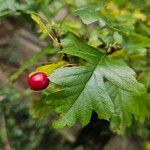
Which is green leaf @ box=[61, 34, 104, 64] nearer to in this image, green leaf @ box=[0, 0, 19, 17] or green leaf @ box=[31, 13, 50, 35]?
green leaf @ box=[31, 13, 50, 35]

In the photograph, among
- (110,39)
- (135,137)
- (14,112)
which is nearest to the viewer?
(110,39)

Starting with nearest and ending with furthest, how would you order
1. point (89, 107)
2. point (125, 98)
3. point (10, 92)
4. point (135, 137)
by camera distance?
point (89, 107) < point (125, 98) < point (10, 92) < point (135, 137)

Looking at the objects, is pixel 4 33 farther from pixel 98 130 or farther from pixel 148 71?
pixel 148 71

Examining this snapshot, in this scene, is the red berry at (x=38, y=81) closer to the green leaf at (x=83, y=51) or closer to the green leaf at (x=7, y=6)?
the green leaf at (x=83, y=51)

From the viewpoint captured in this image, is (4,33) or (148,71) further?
(4,33)

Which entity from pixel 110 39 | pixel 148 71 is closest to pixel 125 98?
pixel 110 39

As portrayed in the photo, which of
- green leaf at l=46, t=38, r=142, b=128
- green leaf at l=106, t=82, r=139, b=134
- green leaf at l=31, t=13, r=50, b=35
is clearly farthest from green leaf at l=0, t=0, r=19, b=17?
green leaf at l=106, t=82, r=139, b=134

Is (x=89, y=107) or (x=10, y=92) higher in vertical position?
(x=89, y=107)

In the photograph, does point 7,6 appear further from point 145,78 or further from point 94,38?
point 145,78

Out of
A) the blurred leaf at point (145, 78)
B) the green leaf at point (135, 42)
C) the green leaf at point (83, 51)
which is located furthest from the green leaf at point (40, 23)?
the blurred leaf at point (145, 78)
